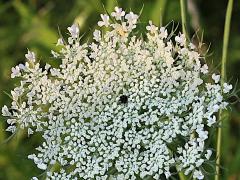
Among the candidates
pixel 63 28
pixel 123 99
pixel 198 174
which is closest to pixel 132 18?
pixel 123 99

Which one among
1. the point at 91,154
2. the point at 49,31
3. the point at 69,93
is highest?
the point at 49,31

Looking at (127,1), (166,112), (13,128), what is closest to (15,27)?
(127,1)

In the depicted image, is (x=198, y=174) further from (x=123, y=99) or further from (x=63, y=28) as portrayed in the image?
(x=63, y=28)

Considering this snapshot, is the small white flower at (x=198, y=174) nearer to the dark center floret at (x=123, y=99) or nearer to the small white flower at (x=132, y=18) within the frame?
the dark center floret at (x=123, y=99)

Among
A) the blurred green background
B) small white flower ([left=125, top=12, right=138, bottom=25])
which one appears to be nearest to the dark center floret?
small white flower ([left=125, top=12, right=138, bottom=25])

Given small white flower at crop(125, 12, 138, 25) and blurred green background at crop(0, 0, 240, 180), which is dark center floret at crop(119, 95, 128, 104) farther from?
blurred green background at crop(0, 0, 240, 180)

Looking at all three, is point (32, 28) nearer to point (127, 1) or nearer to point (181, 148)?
point (127, 1)

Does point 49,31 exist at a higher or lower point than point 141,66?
higher

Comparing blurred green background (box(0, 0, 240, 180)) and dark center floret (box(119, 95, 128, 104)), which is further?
blurred green background (box(0, 0, 240, 180))
